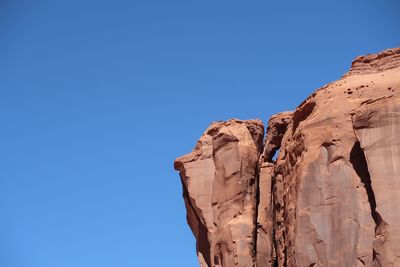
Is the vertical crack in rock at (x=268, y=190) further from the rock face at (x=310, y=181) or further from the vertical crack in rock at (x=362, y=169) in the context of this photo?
the vertical crack in rock at (x=362, y=169)

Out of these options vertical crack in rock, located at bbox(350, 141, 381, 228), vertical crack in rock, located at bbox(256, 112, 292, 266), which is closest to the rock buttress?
vertical crack in rock, located at bbox(256, 112, 292, 266)

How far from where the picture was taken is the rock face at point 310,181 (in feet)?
110

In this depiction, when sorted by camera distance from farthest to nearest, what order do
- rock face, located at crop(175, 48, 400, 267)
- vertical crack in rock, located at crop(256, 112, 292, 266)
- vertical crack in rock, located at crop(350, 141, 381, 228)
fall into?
vertical crack in rock, located at crop(256, 112, 292, 266), vertical crack in rock, located at crop(350, 141, 381, 228), rock face, located at crop(175, 48, 400, 267)

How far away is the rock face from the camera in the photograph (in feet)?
110

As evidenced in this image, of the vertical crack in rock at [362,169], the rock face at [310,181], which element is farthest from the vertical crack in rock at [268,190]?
the vertical crack in rock at [362,169]

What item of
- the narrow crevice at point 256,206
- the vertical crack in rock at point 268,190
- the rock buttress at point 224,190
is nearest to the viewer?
the vertical crack in rock at point 268,190

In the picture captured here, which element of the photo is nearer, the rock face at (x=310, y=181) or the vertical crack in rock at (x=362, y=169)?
the rock face at (x=310, y=181)

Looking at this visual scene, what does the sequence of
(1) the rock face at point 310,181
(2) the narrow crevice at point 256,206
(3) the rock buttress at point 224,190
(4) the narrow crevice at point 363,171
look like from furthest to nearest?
(2) the narrow crevice at point 256,206, (3) the rock buttress at point 224,190, (4) the narrow crevice at point 363,171, (1) the rock face at point 310,181

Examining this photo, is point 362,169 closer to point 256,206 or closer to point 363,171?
point 363,171

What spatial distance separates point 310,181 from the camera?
121ft

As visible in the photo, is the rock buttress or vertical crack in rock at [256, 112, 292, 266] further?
the rock buttress

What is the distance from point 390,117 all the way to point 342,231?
5716 mm

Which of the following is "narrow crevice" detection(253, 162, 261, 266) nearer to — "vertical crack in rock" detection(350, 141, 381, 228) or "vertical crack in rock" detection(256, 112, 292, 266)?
"vertical crack in rock" detection(256, 112, 292, 266)

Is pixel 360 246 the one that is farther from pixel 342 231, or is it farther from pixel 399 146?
pixel 399 146
